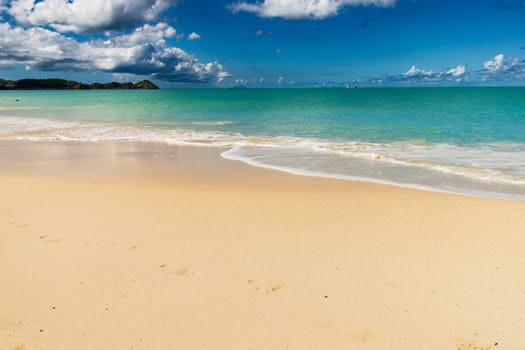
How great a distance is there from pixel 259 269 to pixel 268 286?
16.0 inches

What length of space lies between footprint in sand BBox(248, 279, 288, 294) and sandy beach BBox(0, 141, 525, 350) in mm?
22

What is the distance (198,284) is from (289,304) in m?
1.06

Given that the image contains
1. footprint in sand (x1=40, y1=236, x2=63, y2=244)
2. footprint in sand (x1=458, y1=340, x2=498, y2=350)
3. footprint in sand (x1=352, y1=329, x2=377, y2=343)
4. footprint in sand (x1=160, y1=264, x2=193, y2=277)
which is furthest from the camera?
footprint in sand (x1=40, y1=236, x2=63, y2=244)

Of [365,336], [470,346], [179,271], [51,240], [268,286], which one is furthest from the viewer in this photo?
[51,240]

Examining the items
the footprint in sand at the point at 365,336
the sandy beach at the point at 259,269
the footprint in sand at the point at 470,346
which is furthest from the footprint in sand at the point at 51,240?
the footprint in sand at the point at 470,346

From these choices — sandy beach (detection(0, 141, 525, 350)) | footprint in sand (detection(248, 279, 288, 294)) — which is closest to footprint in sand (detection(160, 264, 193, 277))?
sandy beach (detection(0, 141, 525, 350))

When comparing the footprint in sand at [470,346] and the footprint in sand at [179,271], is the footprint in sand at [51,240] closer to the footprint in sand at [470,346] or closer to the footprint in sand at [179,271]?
the footprint in sand at [179,271]

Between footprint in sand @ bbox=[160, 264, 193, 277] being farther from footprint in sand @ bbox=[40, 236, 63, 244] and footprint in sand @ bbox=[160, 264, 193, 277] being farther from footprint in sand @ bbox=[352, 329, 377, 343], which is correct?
footprint in sand @ bbox=[352, 329, 377, 343]

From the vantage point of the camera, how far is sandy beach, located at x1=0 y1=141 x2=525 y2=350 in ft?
11.0

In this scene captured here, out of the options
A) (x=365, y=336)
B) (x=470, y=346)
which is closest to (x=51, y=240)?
(x=365, y=336)

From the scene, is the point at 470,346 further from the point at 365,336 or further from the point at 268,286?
the point at 268,286

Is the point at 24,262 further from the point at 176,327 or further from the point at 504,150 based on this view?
the point at 504,150

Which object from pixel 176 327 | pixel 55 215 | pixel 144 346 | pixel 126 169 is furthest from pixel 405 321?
pixel 126 169

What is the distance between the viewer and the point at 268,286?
4082 millimetres
